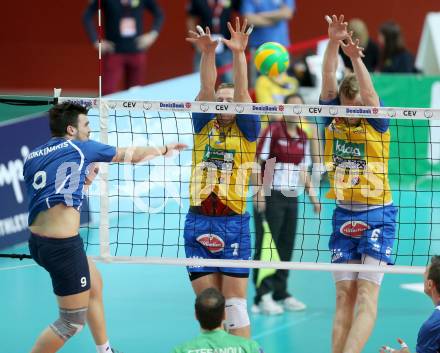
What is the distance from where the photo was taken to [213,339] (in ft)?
20.5

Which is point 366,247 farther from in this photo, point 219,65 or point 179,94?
point 219,65

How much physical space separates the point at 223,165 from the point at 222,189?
0.67 ft

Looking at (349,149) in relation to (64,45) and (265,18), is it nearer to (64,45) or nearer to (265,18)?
(265,18)

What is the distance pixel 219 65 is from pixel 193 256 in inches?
354

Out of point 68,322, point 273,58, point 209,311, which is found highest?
point 273,58

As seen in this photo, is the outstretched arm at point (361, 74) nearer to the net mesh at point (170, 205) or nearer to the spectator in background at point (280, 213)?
the spectator in background at point (280, 213)

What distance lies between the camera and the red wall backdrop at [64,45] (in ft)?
70.3

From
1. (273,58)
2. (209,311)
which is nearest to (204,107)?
(273,58)

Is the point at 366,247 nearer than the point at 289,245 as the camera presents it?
Yes

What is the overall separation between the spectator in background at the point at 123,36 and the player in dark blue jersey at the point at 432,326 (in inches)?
430

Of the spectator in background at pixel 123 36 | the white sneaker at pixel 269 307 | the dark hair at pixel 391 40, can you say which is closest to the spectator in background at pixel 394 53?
the dark hair at pixel 391 40

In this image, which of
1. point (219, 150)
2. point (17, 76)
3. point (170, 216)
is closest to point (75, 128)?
point (219, 150)

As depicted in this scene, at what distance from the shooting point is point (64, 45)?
2180 cm

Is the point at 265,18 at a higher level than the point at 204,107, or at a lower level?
higher
